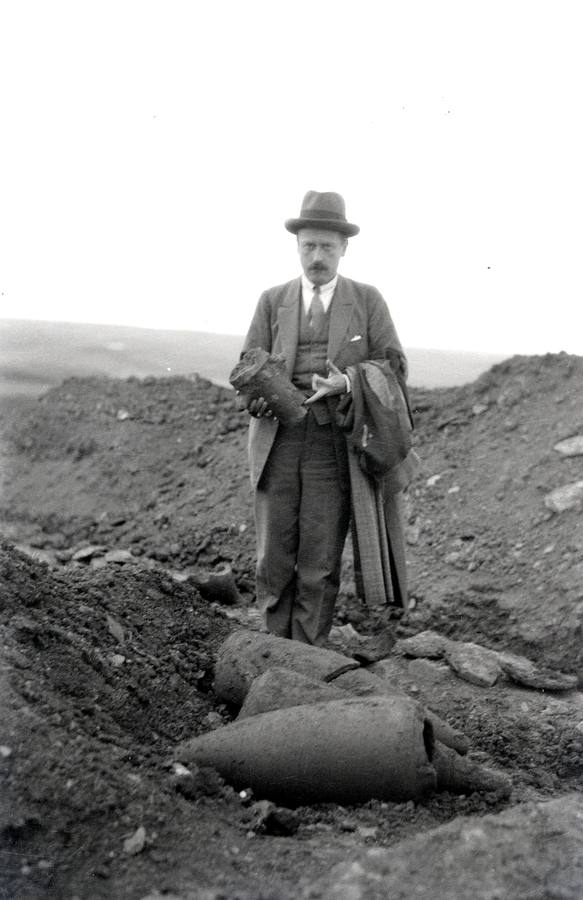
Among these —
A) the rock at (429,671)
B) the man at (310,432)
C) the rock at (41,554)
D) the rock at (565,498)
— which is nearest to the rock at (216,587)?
the man at (310,432)

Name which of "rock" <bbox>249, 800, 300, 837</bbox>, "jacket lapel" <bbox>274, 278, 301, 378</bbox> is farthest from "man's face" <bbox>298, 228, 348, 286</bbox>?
"rock" <bbox>249, 800, 300, 837</bbox>

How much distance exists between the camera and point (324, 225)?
4754 mm

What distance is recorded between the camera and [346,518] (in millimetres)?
5008

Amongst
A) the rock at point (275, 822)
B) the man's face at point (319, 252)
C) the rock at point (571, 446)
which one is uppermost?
the man's face at point (319, 252)

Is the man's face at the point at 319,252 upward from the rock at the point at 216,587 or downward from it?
upward

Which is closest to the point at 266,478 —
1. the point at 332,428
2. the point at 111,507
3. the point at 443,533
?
the point at 332,428

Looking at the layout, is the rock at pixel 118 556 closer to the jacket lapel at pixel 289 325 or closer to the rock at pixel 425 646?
the rock at pixel 425 646

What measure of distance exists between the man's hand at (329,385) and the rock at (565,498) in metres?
2.75

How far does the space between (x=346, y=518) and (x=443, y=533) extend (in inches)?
95.5

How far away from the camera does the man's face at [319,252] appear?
15.8 ft

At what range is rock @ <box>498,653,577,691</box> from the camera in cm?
512

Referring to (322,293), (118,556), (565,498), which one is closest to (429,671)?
(322,293)

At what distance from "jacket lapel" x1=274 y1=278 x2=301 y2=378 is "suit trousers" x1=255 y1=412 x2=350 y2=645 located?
280mm

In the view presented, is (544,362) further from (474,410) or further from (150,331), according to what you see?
(150,331)
